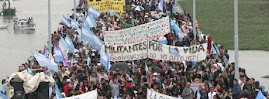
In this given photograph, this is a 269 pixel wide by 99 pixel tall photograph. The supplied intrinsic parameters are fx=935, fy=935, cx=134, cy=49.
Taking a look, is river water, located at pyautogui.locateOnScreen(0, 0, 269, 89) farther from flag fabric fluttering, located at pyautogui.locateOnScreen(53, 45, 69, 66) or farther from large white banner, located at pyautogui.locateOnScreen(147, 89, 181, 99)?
large white banner, located at pyautogui.locateOnScreen(147, 89, 181, 99)

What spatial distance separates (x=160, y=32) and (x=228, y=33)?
2423cm

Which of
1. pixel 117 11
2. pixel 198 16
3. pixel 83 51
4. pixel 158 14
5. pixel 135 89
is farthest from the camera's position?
pixel 198 16

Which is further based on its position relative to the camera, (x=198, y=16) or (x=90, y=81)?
(x=198, y=16)

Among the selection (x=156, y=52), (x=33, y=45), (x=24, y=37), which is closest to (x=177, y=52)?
(x=156, y=52)

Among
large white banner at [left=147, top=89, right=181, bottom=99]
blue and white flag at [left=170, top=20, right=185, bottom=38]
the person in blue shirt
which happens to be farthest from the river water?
large white banner at [left=147, top=89, right=181, bottom=99]

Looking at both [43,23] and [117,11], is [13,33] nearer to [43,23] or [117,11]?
[43,23]

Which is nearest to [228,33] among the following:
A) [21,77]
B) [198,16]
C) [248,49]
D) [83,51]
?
[248,49]

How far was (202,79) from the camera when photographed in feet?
78.9

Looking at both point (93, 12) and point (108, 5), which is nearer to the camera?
point (93, 12)

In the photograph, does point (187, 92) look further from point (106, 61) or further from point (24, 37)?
point (24, 37)

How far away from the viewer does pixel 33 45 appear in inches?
2116

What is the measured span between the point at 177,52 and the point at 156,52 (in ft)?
1.99

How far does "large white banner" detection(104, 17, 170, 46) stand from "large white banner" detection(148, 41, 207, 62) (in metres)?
1.11

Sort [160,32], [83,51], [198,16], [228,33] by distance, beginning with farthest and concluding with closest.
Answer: [198,16]
[228,33]
[83,51]
[160,32]
